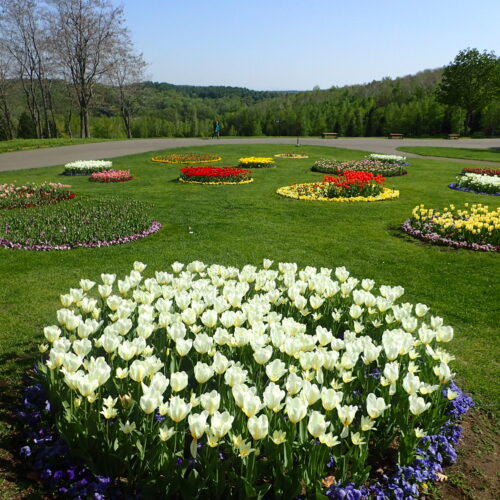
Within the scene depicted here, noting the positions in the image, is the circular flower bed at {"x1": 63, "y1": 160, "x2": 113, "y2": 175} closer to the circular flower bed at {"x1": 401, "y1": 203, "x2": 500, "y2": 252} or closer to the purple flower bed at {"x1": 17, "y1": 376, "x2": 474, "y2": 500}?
the circular flower bed at {"x1": 401, "y1": 203, "x2": 500, "y2": 252}

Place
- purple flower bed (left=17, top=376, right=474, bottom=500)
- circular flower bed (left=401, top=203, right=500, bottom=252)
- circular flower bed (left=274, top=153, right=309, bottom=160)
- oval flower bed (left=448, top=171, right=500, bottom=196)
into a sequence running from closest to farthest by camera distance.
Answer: purple flower bed (left=17, top=376, right=474, bottom=500) → circular flower bed (left=401, top=203, right=500, bottom=252) → oval flower bed (left=448, top=171, right=500, bottom=196) → circular flower bed (left=274, top=153, right=309, bottom=160)

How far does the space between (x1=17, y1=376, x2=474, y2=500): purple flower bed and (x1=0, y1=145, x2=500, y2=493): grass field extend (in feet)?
1.06

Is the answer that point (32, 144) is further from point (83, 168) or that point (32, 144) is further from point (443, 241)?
point (443, 241)

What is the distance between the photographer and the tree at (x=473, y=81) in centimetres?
5031

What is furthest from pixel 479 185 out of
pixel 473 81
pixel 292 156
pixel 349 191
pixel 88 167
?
pixel 473 81

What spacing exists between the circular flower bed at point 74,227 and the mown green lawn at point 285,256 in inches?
15.0

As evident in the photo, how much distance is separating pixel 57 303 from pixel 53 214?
583cm

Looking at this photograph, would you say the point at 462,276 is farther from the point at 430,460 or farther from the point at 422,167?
the point at 422,167

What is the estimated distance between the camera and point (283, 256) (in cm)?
819

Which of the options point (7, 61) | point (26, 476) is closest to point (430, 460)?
point (26, 476)

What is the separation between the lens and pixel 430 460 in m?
3.03

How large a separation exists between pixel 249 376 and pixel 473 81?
58815 mm

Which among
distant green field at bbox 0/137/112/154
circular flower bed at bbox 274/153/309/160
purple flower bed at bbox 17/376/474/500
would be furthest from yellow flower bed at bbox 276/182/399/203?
distant green field at bbox 0/137/112/154

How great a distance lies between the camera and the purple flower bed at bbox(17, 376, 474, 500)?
2.64 meters
